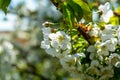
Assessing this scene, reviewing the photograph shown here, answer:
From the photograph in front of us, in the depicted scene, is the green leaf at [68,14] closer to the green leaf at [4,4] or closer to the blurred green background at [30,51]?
the green leaf at [4,4]

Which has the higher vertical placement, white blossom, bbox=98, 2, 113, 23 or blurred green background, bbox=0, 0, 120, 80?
white blossom, bbox=98, 2, 113, 23

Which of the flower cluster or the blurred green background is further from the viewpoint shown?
the blurred green background

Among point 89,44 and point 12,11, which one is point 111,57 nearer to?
point 89,44

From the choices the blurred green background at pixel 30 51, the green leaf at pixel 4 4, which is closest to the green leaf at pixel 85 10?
the green leaf at pixel 4 4

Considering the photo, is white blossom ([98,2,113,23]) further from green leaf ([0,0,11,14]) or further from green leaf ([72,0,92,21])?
green leaf ([0,0,11,14])

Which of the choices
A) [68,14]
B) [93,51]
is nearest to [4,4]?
[68,14]

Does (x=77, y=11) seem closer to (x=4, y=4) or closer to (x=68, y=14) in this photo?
(x=68, y=14)

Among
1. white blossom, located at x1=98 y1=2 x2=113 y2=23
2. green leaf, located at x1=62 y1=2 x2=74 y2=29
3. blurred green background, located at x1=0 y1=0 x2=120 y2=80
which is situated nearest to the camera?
green leaf, located at x1=62 y1=2 x2=74 y2=29

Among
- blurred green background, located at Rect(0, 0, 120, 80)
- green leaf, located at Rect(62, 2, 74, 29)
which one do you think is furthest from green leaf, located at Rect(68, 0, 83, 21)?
blurred green background, located at Rect(0, 0, 120, 80)
